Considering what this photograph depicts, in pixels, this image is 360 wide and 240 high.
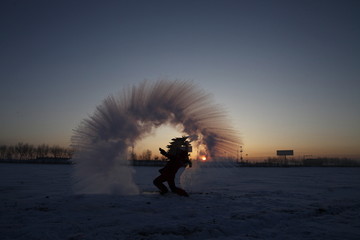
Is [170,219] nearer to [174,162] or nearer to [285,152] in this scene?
[174,162]

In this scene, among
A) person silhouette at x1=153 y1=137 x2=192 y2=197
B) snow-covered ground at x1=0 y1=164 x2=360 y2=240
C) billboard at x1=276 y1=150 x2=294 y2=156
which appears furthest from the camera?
billboard at x1=276 y1=150 x2=294 y2=156

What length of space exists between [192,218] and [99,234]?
9.15 feet

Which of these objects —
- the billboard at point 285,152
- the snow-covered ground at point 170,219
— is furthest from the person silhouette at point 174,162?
the billboard at point 285,152

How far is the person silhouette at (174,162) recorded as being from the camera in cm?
1198

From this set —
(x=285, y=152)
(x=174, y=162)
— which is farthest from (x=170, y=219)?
(x=285, y=152)

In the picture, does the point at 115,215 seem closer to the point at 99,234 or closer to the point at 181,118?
the point at 99,234

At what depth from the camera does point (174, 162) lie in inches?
477

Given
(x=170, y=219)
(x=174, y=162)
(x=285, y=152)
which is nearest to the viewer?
(x=170, y=219)

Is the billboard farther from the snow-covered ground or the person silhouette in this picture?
the person silhouette

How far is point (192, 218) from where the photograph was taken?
7.52 metres

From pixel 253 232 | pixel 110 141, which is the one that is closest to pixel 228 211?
pixel 253 232

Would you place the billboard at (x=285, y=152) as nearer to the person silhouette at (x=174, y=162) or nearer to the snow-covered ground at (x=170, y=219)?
the snow-covered ground at (x=170, y=219)

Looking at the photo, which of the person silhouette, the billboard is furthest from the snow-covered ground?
the billboard

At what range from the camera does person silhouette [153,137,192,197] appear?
39.3 ft
